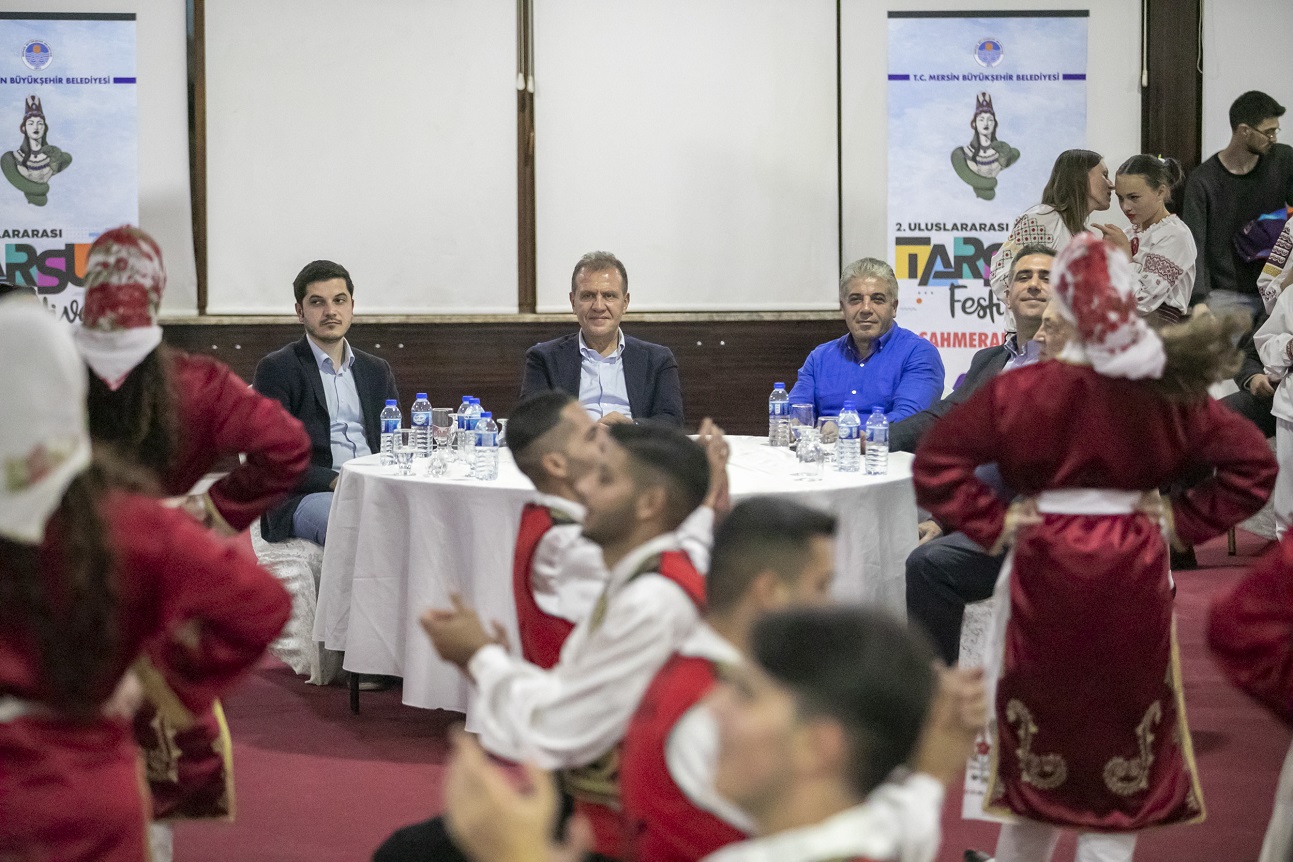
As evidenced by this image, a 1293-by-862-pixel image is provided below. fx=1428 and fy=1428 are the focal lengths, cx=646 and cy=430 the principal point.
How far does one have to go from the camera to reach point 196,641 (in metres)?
1.99

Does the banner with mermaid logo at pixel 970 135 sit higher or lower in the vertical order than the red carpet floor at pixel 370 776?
higher

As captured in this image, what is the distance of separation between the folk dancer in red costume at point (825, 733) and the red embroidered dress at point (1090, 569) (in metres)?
1.45

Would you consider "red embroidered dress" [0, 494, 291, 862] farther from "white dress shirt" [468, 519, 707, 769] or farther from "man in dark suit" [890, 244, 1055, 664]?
"man in dark suit" [890, 244, 1055, 664]

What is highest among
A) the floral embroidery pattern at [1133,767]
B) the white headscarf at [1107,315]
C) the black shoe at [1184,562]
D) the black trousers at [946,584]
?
the white headscarf at [1107,315]

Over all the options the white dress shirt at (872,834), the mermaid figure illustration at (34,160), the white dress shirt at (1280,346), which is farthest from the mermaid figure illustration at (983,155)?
the white dress shirt at (872,834)

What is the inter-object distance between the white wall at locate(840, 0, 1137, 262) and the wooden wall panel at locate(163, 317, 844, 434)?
0.60 m

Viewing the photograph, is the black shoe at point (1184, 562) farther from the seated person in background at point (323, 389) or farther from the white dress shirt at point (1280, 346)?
the seated person in background at point (323, 389)

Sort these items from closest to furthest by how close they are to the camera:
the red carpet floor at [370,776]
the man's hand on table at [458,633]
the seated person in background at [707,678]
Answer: the seated person in background at [707,678] → the man's hand on table at [458,633] → the red carpet floor at [370,776]

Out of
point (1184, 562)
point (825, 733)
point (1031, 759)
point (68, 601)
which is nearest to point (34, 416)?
point (68, 601)

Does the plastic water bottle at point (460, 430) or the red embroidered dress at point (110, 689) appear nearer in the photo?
the red embroidered dress at point (110, 689)

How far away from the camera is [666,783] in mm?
1603

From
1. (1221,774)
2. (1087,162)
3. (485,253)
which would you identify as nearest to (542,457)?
(1221,774)

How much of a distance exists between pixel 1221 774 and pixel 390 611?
234 centimetres

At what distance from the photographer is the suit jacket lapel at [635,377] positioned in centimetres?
499
